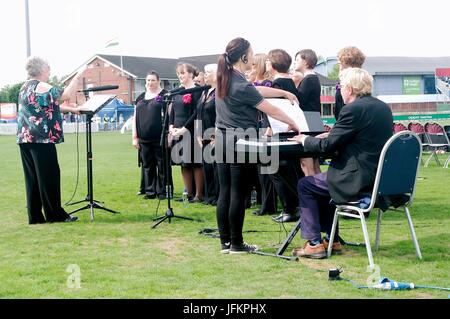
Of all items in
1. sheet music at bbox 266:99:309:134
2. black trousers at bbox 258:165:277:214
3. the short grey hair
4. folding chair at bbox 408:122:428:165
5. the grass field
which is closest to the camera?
the grass field

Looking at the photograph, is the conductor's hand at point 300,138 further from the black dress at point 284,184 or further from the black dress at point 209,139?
the black dress at point 209,139

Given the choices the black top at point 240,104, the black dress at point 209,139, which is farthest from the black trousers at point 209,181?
the black top at point 240,104

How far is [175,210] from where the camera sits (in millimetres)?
9367

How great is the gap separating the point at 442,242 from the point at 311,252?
158cm

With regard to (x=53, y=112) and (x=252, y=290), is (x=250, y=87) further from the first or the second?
(x=53, y=112)

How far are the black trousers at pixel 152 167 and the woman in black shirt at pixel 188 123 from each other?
64 cm

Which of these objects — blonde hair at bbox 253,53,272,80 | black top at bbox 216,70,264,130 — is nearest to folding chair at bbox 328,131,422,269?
black top at bbox 216,70,264,130

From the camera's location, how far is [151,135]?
A: 10.7 metres

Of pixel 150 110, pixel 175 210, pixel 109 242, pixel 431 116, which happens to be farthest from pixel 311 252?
pixel 431 116

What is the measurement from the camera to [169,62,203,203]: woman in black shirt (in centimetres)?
980

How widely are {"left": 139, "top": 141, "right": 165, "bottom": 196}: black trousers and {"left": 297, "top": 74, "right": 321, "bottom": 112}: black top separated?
325 centimetres

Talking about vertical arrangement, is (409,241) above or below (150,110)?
below

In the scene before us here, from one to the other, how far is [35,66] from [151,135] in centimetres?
284

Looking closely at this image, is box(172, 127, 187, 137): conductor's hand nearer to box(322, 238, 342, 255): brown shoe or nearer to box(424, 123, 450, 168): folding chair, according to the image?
box(322, 238, 342, 255): brown shoe
